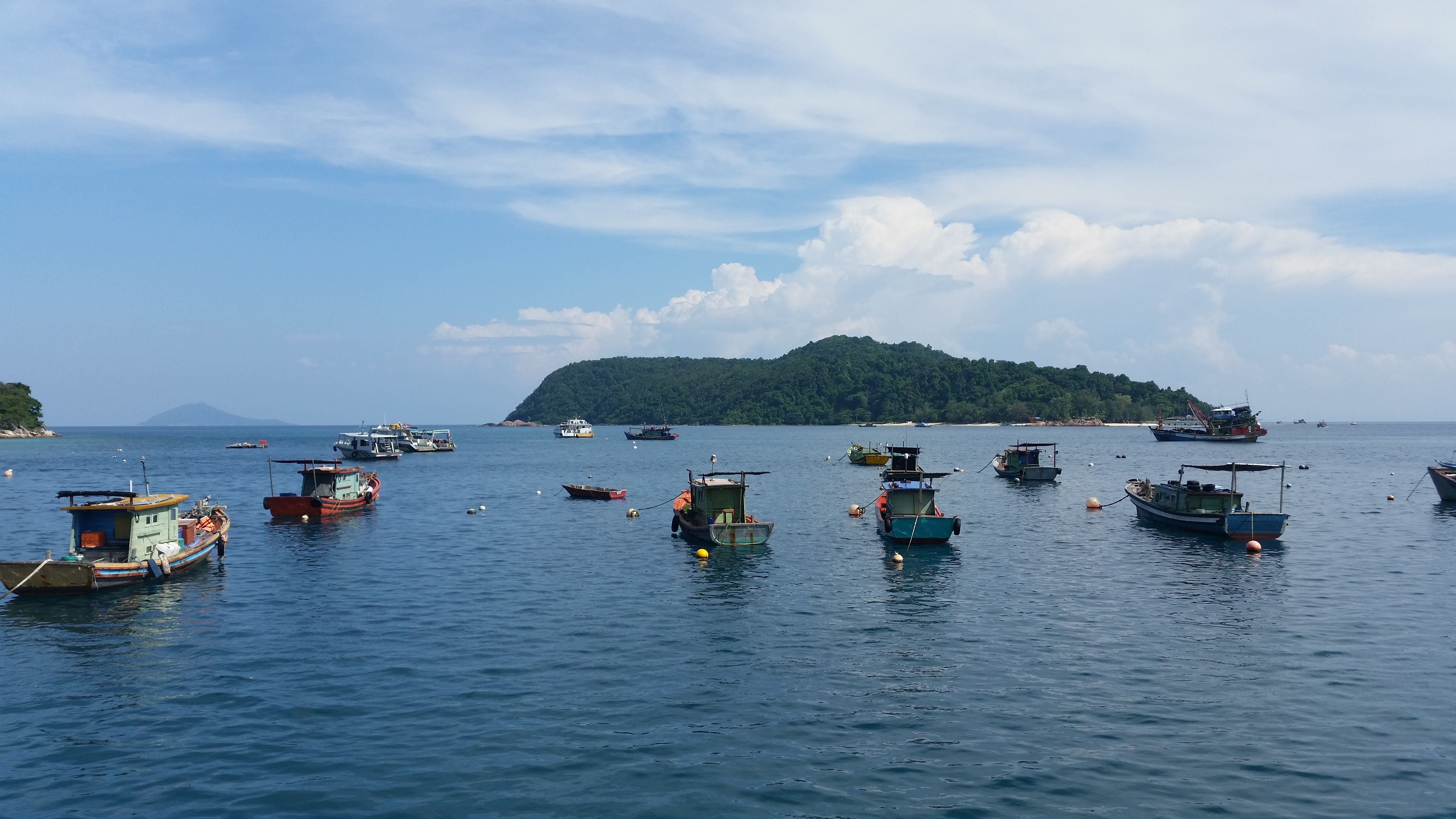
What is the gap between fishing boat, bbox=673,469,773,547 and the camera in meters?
53.2

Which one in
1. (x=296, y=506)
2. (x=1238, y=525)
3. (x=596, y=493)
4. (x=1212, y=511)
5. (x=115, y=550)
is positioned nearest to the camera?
(x=115, y=550)

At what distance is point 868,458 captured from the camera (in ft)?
461

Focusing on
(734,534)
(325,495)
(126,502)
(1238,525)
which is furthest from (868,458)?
(126,502)

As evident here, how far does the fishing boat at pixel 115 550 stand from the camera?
3809 centimetres

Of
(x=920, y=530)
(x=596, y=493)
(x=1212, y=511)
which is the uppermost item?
(x=1212, y=511)

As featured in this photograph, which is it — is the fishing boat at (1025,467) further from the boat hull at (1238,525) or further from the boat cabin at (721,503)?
the boat cabin at (721,503)

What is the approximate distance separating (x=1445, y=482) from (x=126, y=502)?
96.8 m

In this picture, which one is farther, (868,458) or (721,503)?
(868,458)

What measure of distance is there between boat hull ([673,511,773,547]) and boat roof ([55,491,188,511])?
27323 mm

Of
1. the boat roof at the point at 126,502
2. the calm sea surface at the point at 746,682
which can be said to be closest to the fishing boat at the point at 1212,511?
the calm sea surface at the point at 746,682

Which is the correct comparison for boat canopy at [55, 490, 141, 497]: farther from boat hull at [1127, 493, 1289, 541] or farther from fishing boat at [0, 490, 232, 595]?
boat hull at [1127, 493, 1289, 541]

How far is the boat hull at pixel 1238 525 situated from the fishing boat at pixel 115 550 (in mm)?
60097

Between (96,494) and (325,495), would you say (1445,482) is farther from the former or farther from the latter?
(96,494)

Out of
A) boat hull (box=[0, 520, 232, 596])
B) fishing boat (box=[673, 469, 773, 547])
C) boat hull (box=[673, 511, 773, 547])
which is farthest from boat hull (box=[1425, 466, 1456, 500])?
boat hull (box=[0, 520, 232, 596])
